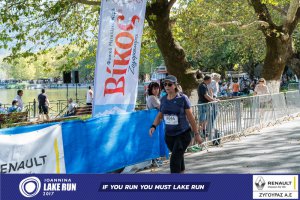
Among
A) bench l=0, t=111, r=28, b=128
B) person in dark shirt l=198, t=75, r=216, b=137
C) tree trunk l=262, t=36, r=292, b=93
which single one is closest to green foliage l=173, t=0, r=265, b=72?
tree trunk l=262, t=36, r=292, b=93

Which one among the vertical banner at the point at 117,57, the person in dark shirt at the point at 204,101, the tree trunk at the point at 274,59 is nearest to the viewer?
the vertical banner at the point at 117,57

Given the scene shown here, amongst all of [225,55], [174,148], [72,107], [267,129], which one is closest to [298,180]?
[174,148]

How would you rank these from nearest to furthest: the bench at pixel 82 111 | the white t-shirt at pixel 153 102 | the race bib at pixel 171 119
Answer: the race bib at pixel 171 119, the white t-shirt at pixel 153 102, the bench at pixel 82 111

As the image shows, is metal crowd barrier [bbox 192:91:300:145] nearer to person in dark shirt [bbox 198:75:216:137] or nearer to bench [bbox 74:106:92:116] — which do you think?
person in dark shirt [bbox 198:75:216:137]

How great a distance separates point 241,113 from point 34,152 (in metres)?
9.01

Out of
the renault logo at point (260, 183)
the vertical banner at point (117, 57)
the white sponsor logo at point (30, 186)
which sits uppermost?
the vertical banner at point (117, 57)

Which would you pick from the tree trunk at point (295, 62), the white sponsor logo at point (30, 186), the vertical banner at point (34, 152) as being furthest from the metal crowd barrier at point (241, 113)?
the tree trunk at point (295, 62)

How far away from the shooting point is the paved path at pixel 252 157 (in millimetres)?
9539

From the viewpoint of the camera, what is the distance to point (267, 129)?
16641 millimetres

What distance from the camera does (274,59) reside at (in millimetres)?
23875

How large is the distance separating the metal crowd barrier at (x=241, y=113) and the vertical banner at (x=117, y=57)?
2.49 m

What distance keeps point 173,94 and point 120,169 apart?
2.34 meters

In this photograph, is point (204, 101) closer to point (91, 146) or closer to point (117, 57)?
point (117, 57)

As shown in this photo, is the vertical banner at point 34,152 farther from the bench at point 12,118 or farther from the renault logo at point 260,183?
the bench at point 12,118
